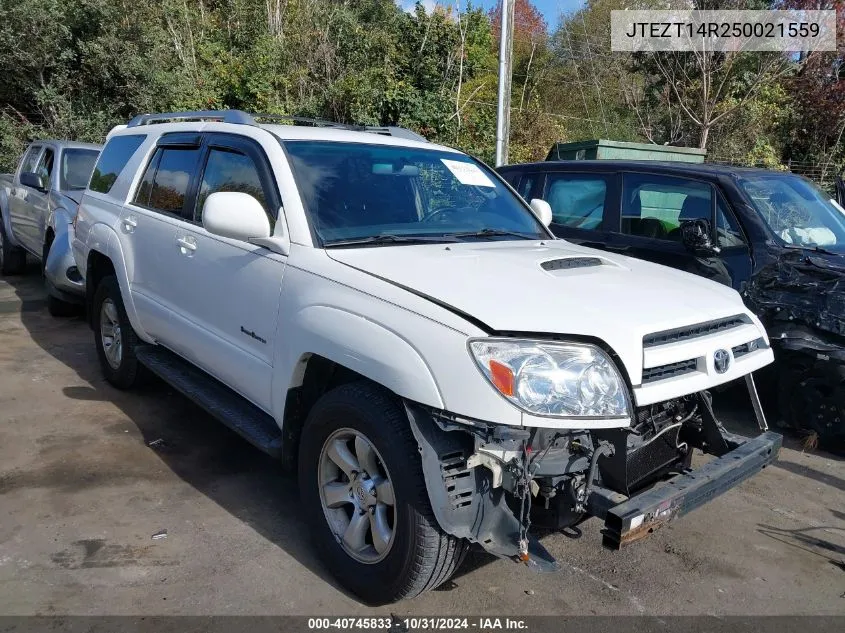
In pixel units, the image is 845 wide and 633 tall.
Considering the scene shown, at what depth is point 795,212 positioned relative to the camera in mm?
5465

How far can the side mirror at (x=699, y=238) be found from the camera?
5.13 m

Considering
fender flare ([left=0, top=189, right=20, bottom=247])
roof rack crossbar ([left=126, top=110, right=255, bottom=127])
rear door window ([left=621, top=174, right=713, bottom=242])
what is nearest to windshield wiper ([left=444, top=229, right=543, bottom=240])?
roof rack crossbar ([left=126, top=110, right=255, bottom=127])

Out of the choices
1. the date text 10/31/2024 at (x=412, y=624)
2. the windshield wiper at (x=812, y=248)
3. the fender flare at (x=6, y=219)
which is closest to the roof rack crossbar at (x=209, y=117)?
the date text 10/31/2024 at (x=412, y=624)

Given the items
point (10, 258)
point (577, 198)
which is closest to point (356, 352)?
point (577, 198)

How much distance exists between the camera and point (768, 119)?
57.7 ft

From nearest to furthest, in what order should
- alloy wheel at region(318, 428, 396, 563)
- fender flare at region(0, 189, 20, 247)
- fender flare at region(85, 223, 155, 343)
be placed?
alloy wheel at region(318, 428, 396, 563)
fender flare at region(85, 223, 155, 343)
fender flare at region(0, 189, 20, 247)

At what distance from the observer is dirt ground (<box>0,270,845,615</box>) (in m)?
2.93

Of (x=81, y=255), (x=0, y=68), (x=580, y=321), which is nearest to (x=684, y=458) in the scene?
(x=580, y=321)

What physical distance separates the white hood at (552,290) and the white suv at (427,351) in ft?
0.04

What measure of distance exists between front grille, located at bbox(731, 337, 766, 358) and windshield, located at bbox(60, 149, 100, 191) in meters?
7.70

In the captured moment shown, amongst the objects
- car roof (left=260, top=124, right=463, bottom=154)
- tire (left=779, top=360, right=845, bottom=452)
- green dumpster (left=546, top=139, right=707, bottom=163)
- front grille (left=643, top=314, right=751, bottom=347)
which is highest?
green dumpster (left=546, top=139, right=707, bottom=163)

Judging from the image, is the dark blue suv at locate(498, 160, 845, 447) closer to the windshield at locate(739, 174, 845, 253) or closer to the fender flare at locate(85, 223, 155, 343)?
the windshield at locate(739, 174, 845, 253)

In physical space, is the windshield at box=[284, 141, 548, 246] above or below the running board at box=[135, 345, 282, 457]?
above

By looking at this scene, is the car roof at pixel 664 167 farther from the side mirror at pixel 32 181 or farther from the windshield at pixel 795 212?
the side mirror at pixel 32 181
